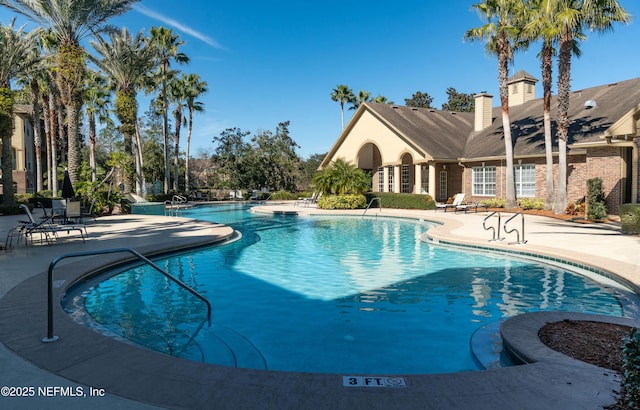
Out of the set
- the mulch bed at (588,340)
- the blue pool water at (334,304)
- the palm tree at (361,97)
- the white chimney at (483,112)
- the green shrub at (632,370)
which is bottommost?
the blue pool water at (334,304)

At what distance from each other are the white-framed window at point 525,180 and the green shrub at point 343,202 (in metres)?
9.34

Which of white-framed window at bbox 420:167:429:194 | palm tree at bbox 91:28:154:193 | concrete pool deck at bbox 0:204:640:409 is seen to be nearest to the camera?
concrete pool deck at bbox 0:204:640:409

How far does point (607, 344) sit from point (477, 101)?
95.6 feet

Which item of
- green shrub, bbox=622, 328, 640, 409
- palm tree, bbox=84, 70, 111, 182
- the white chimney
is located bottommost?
green shrub, bbox=622, 328, 640, 409

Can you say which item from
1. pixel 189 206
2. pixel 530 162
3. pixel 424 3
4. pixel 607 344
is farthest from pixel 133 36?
→ pixel 607 344

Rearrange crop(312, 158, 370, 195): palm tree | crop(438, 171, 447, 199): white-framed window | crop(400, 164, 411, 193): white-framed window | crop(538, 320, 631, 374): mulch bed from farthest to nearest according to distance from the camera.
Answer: crop(400, 164, 411, 193): white-framed window, crop(438, 171, 447, 199): white-framed window, crop(312, 158, 370, 195): palm tree, crop(538, 320, 631, 374): mulch bed

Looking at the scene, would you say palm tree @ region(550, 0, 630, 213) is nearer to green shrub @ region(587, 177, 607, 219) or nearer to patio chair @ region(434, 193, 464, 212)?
green shrub @ region(587, 177, 607, 219)

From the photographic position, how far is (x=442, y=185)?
2997 centimetres

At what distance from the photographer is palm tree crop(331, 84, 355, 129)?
53812 mm

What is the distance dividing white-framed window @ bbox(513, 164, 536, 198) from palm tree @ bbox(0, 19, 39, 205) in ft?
88.3

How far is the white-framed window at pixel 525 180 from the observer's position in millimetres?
24375

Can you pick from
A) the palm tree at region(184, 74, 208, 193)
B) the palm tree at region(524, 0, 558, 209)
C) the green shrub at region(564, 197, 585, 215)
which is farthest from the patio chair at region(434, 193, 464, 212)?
the palm tree at region(184, 74, 208, 193)
